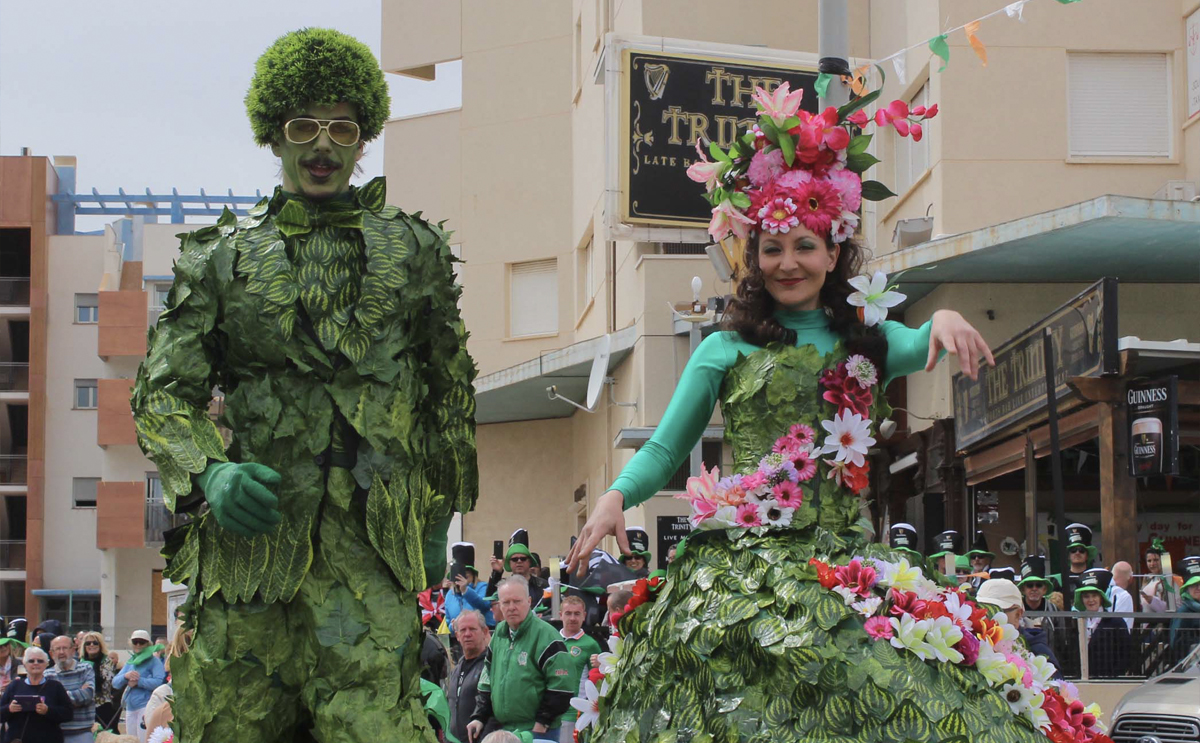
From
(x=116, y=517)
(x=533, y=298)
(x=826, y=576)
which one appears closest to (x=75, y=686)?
(x=826, y=576)

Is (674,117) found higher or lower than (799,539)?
higher

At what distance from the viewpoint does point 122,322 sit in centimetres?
5078

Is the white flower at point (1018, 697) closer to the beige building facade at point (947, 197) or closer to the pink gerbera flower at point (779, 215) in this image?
the pink gerbera flower at point (779, 215)

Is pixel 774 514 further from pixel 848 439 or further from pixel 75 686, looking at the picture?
pixel 75 686

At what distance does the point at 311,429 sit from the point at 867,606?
153cm

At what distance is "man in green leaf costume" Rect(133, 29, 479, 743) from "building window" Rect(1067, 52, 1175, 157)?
15.5 meters

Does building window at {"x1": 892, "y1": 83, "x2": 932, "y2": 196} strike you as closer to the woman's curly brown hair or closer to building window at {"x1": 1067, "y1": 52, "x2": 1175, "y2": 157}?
building window at {"x1": 1067, "y1": 52, "x2": 1175, "y2": 157}

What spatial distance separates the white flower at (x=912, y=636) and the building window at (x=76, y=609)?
49.6m

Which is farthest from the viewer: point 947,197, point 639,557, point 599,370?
point 599,370

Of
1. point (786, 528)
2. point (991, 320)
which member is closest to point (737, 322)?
point (786, 528)

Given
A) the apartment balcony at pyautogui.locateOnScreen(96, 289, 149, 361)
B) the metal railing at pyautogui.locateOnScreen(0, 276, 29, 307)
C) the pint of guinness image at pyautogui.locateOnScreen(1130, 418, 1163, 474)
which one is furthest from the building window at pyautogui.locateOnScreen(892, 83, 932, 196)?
the metal railing at pyautogui.locateOnScreen(0, 276, 29, 307)

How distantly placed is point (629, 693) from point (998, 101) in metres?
15.6

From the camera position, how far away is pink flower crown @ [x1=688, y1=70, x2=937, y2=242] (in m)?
4.95

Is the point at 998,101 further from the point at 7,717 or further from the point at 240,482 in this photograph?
the point at 240,482
